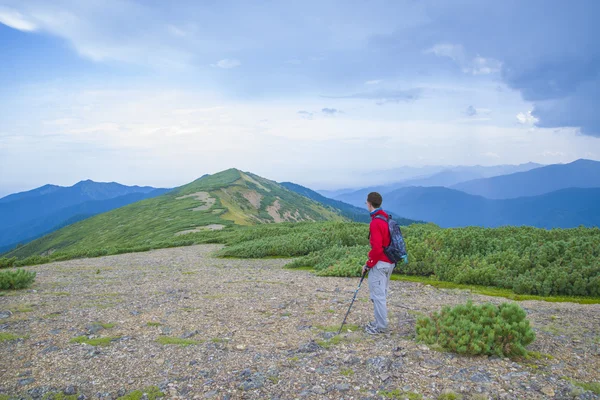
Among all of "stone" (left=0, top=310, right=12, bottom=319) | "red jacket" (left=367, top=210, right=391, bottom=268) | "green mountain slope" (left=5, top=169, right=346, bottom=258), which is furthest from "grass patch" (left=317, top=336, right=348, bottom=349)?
"green mountain slope" (left=5, top=169, right=346, bottom=258)

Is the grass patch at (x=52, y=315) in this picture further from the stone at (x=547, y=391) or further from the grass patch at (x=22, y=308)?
the stone at (x=547, y=391)

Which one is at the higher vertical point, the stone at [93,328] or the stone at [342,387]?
the stone at [93,328]

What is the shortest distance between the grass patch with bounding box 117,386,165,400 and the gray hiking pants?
17.6 feet

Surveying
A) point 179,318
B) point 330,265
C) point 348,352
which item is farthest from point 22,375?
point 330,265

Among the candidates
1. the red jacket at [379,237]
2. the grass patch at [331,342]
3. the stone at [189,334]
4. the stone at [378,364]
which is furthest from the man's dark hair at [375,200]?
the stone at [189,334]

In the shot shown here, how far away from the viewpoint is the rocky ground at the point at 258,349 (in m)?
6.86

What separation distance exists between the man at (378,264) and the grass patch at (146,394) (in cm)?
523

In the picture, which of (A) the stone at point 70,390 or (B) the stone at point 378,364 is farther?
(B) the stone at point 378,364

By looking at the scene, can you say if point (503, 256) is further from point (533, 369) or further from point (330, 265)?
point (533, 369)

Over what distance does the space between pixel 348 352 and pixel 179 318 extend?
5.53 m

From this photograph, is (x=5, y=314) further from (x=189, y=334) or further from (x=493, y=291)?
(x=493, y=291)

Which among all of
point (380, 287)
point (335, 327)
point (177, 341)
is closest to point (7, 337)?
point (177, 341)

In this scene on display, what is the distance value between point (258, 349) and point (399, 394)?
3.62 metres

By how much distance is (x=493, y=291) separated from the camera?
13859mm
